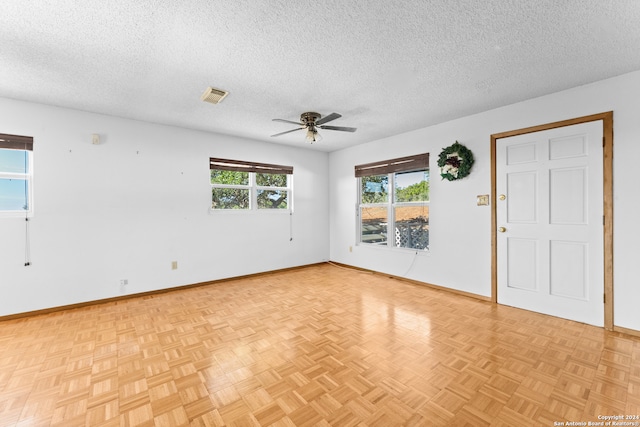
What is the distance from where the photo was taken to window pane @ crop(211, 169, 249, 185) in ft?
15.6

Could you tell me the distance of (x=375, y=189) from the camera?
539cm

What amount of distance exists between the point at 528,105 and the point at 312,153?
3.76 m

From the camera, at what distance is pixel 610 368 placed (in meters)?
2.10

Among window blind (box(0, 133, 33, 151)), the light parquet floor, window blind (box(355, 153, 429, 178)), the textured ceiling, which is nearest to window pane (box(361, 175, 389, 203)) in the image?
window blind (box(355, 153, 429, 178))

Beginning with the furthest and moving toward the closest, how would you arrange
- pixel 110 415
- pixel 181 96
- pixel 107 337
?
1. pixel 181 96
2. pixel 107 337
3. pixel 110 415

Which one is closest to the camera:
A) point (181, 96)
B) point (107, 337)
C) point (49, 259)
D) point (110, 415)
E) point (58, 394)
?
point (110, 415)

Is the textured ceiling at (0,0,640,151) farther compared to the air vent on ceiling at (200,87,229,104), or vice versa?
the air vent on ceiling at (200,87,229,104)

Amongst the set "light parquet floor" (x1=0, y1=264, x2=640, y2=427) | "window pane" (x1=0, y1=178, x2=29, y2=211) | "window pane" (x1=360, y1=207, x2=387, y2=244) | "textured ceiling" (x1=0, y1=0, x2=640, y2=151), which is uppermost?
"textured ceiling" (x1=0, y1=0, x2=640, y2=151)

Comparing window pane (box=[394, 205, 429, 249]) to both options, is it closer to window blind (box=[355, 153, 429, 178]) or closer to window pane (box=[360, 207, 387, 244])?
window pane (box=[360, 207, 387, 244])

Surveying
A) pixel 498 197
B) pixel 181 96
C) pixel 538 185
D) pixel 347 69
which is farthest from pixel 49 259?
pixel 538 185

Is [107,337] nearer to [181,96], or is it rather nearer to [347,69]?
[181,96]

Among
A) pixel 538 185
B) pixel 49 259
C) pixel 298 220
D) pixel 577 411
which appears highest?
pixel 538 185

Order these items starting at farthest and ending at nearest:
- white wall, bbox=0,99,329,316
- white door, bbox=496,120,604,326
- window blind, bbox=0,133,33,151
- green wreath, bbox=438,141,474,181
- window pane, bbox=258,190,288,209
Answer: window pane, bbox=258,190,288,209 → green wreath, bbox=438,141,474,181 → white wall, bbox=0,99,329,316 → window blind, bbox=0,133,33,151 → white door, bbox=496,120,604,326

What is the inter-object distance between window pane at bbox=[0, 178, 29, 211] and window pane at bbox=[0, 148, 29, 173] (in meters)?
0.13
